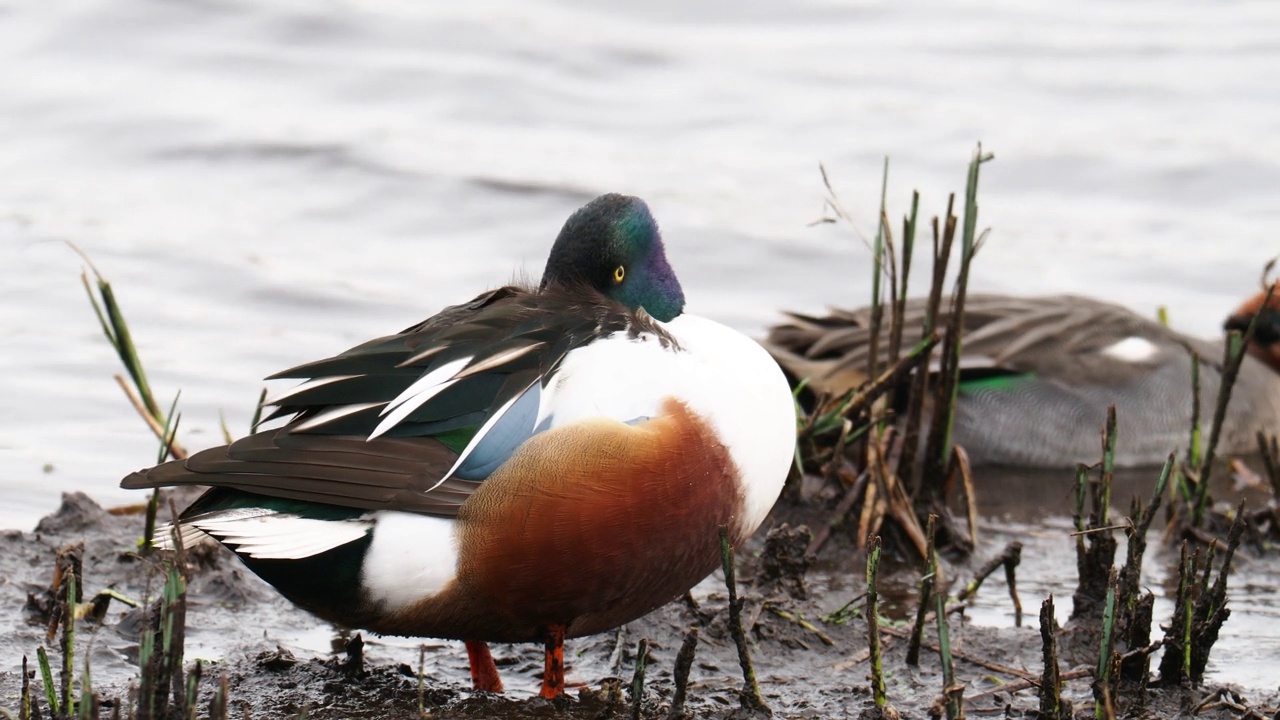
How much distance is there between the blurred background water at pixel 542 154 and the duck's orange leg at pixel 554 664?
2531 millimetres

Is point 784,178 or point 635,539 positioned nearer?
point 635,539

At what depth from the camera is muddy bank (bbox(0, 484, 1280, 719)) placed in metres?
3.16

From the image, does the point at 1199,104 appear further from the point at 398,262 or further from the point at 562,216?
the point at 398,262

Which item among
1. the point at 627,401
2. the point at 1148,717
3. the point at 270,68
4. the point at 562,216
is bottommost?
the point at 1148,717

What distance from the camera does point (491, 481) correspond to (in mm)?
2939

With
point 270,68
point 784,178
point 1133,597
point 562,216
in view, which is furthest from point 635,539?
point 270,68

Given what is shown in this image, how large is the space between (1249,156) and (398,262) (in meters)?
4.93

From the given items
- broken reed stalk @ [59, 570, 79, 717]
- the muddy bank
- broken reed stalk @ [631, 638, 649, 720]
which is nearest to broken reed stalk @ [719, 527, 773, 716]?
the muddy bank

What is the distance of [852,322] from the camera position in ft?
21.0

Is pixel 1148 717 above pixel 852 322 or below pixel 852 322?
below

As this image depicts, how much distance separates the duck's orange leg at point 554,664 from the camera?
3.11 meters

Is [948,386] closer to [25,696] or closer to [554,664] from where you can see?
[554,664]

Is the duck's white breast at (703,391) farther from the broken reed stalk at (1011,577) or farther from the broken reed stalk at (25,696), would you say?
the broken reed stalk at (25,696)

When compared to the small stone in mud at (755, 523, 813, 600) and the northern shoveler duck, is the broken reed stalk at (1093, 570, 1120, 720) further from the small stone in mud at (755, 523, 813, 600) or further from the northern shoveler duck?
the northern shoveler duck
